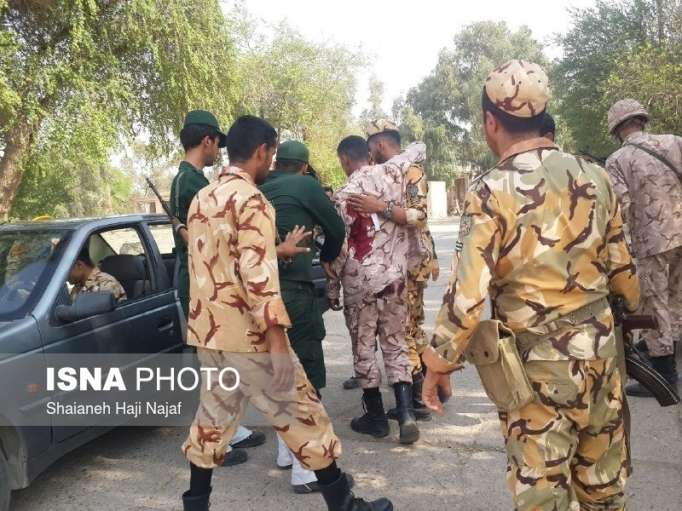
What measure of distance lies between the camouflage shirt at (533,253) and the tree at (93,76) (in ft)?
30.4

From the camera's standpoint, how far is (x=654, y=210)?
4.19 meters

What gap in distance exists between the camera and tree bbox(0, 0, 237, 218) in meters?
10.3

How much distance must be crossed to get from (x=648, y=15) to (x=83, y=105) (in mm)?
14691

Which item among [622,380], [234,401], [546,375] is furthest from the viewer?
[234,401]

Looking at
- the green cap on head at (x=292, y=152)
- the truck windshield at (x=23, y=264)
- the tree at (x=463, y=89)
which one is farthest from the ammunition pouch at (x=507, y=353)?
the tree at (x=463, y=89)

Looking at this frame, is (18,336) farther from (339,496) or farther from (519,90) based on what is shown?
(519,90)

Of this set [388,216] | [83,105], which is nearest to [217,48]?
[83,105]

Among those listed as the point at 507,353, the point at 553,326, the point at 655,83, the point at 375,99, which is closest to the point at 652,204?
the point at 553,326

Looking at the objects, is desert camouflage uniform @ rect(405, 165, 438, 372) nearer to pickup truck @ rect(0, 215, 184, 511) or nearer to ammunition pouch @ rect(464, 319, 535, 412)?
pickup truck @ rect(0, 215, 184, 511)

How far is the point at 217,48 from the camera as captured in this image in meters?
13.2

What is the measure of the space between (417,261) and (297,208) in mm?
1402

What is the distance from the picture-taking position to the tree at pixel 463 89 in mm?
40875

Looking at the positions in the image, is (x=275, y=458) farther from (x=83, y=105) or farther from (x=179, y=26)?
(x=179, y=26)

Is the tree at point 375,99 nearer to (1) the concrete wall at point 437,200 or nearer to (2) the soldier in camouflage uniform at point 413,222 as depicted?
(1) the concrete wall at point 437,200
